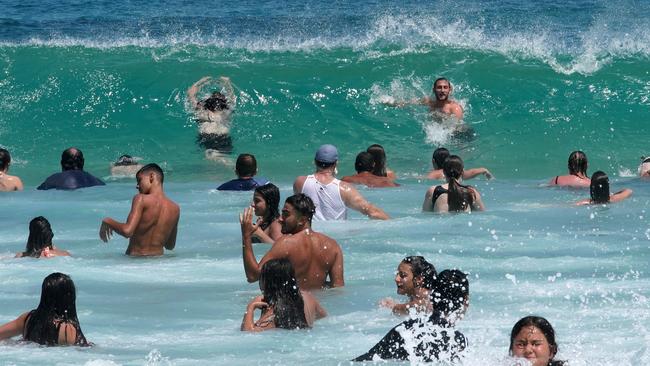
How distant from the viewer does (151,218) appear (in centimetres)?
1271

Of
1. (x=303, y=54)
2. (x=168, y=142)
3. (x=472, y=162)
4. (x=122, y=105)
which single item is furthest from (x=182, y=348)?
(x=303, y=54)

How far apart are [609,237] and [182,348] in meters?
5.68

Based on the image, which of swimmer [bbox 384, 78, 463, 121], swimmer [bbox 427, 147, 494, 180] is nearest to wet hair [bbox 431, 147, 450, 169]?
swimmer [bbox 427, 147, 494, 180]

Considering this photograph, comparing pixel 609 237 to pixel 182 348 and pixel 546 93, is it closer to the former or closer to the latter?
pixel 182 348

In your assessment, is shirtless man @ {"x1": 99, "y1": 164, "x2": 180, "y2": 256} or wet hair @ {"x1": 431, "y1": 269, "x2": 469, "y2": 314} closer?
wet hair @ {"x1": 431, "y1": 269, "x2": 469, "y2": 314}

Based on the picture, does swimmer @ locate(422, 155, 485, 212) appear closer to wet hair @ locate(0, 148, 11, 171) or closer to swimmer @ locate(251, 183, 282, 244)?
swimmer @ locate(251, 183, 282, 244)

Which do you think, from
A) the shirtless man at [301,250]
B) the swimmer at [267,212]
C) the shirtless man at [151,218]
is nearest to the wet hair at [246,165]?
the shirtless man at [151,218]

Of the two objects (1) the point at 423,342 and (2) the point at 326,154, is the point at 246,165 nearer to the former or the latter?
(2) the point at 326,154

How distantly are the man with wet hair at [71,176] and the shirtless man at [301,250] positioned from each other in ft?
22.2

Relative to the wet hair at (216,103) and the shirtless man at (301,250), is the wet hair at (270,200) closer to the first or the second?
the shirtless man at (301,250)

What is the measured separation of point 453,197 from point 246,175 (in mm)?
2592

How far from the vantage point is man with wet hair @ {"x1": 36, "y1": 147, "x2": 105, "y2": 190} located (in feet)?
55.8

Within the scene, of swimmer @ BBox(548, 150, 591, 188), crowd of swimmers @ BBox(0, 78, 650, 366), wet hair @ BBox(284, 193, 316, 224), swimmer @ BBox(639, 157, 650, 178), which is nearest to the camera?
crowd of swimmers @ BBox(0, 78, 650, 366)

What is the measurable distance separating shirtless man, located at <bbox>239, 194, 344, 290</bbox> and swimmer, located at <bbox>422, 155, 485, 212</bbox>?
144 inches
